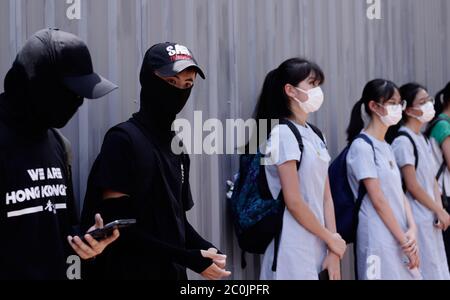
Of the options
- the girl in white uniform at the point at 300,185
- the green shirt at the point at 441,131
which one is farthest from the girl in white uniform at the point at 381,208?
the green shirt at the point at 441,131

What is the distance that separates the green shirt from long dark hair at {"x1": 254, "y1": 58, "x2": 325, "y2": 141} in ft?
6.05

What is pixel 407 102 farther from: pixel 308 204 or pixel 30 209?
pixel 30 209

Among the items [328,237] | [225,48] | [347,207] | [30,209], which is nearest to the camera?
[30,209]

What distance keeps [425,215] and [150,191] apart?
2910mm

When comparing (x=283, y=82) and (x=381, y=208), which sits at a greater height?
(x=283, y=82)

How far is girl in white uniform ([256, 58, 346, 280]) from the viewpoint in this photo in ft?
13.1

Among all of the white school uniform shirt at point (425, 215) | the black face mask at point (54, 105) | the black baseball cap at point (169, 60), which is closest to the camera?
the black face mask at point (54, 105)

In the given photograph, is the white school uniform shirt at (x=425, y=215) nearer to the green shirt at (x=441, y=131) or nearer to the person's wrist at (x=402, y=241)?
the green shirt at (x=441, y=131)

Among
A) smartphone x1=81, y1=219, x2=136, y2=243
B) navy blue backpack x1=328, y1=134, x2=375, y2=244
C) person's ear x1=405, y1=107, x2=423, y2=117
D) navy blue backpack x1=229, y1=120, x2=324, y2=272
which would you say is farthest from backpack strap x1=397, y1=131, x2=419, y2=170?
smartphone x1=81, y1=219, x2=136, y2=243

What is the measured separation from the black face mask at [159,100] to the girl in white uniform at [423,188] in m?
2.58

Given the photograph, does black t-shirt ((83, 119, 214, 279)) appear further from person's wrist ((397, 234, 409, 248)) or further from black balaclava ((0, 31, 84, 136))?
person's wrist ((397, 234, 409, 248))

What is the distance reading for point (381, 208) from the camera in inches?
184

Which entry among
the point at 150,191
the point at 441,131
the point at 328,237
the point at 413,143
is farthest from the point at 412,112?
the point at 150,191

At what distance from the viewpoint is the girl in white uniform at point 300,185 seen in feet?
13.1
